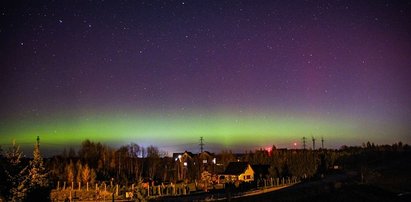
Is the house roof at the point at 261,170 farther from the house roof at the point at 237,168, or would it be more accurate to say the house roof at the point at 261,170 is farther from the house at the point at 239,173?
the house roof at the point at 237,168

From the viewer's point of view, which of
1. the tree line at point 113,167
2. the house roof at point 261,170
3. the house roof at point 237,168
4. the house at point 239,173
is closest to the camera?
the tree line at point 113,167

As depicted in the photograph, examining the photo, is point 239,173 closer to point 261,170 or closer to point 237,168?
point 237,168

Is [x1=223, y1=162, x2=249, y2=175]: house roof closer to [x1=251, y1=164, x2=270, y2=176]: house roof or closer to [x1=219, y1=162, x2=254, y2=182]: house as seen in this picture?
[x1=219, y1=162, x2=254, y2=182]: house

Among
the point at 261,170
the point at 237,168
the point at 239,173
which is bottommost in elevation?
the point at 261,170

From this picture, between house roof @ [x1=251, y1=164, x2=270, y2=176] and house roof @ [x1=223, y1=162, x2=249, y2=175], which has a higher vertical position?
house roof @ [x1=223, y1=162, x2=249, y2=175]

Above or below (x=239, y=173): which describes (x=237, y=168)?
above

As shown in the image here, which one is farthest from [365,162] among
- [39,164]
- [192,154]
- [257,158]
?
[39,164]

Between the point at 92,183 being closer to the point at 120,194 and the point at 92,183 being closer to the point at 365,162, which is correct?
the point at 120,194

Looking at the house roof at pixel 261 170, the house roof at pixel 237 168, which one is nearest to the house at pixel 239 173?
the house roof at pixel 237 168

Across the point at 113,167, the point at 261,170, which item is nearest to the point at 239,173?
the point at 261,170

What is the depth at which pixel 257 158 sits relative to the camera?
108125mm

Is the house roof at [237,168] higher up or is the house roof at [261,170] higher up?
the house roof at [237,168]

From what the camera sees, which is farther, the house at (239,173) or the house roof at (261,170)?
the house roof at (261,170)

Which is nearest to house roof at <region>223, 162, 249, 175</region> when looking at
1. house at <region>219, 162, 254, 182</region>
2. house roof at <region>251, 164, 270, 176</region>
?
house at <region>219, 162, 254, 182</region>
